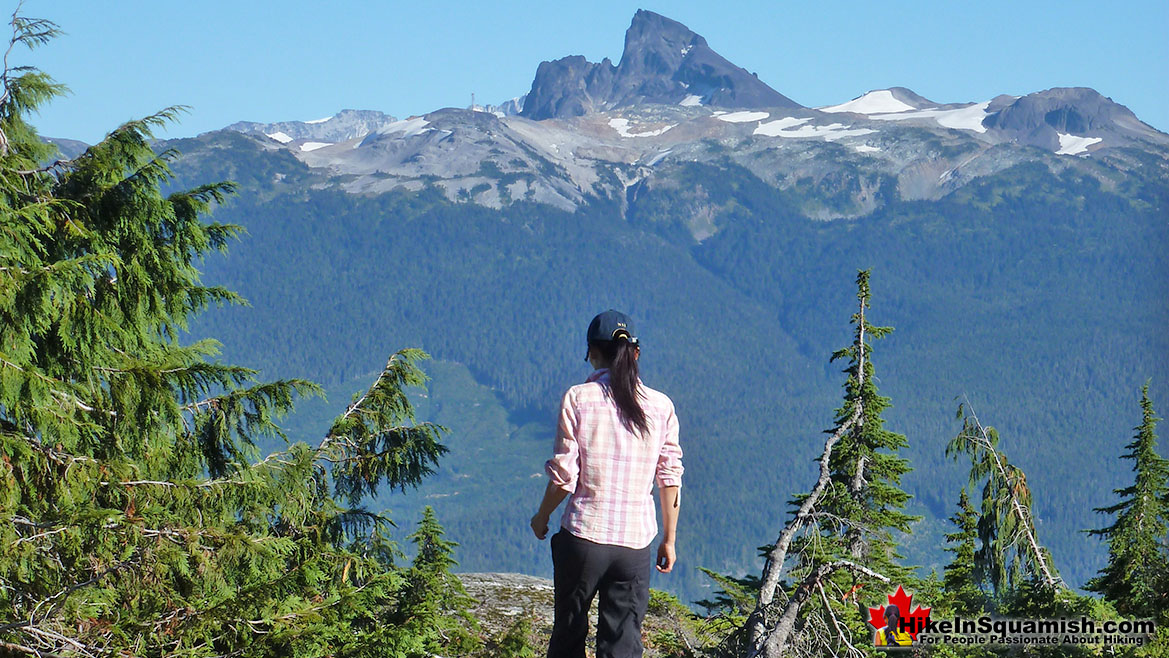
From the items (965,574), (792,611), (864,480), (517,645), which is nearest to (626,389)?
(792,611)

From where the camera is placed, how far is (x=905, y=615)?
9.16 m

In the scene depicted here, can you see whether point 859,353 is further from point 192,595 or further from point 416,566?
point 192,595

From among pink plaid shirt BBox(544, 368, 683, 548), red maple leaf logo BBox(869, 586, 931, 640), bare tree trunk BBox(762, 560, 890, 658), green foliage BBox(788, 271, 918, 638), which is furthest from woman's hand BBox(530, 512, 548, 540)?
green foliage BBox(788, 271, 918, 638)

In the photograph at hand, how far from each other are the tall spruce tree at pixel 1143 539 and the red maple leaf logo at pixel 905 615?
10.1ft

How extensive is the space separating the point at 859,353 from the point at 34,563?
351 inches

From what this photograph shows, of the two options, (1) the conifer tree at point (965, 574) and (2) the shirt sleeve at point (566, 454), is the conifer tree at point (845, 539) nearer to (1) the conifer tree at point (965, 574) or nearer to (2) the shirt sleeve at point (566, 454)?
(1) the conifer tree at point (965, 574)

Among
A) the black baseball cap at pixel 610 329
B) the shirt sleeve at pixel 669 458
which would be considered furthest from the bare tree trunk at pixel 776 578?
the black baseball cap at pixel 610 329

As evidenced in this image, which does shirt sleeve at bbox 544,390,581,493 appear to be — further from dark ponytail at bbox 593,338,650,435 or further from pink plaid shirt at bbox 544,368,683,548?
dark ponytail at bbox 593,338,650,435

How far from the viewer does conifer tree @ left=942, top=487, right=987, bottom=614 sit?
12.6 metres

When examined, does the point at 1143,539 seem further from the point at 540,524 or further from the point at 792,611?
the point at 540,524

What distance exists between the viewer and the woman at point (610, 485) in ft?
21.8

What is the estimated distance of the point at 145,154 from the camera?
11672 millimetres

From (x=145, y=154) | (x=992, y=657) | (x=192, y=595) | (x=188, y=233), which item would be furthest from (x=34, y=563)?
(x=992, y=657)

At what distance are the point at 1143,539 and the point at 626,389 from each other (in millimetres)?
10308
